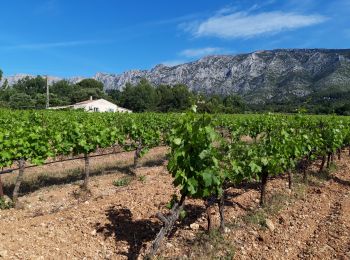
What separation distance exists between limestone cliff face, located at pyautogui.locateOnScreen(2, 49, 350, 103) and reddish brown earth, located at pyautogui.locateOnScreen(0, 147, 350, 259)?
360 ft

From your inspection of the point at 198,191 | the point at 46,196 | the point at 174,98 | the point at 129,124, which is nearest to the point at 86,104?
the point at 174,98

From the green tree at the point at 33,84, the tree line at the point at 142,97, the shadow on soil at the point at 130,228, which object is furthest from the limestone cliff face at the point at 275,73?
the shadow on soil at the point at 130,228

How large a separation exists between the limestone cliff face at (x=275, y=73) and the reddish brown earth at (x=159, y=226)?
10980 centimetres

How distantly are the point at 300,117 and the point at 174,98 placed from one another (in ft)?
252

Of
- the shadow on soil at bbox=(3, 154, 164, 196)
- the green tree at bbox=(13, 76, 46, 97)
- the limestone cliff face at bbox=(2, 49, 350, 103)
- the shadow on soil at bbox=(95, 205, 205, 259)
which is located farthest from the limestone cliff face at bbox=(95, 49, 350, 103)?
the shadow on soil at bbox=(95, 205, 205, 259)

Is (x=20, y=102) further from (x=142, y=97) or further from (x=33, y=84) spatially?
(x=33, y=84)

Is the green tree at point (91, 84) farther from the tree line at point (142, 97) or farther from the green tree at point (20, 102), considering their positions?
the green tree at point (20, 102)

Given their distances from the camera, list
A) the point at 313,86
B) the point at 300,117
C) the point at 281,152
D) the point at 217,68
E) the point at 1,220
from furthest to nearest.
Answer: the point at 217,68 < the point at 313,86 < the point at 300,117 < the point at 281,152 < the point at 1,220

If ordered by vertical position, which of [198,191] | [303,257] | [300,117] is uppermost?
[300,117]

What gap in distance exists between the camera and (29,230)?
6.94m

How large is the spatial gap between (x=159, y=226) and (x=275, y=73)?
154970 millimetres

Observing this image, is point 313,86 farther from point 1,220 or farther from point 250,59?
A: point 1,220

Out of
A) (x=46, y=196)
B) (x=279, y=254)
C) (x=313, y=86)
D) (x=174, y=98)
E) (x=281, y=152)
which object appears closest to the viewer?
(x=279, y=254)

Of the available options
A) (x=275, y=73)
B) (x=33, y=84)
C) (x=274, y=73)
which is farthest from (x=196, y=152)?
(x=274, y=73)
